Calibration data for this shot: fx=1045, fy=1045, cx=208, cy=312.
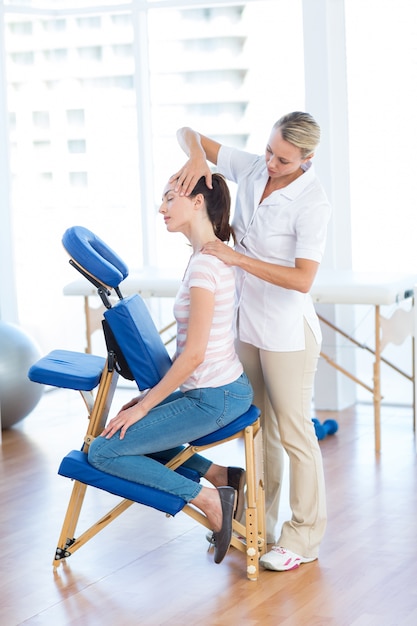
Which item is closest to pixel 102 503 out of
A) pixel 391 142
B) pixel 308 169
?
pixel 308 169

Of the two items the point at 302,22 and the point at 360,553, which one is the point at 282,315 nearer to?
the point at 360,553

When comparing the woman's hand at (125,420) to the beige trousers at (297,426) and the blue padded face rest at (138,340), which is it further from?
the beige trousers at (297,426)

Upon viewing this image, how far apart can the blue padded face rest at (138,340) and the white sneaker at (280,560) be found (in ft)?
2.06

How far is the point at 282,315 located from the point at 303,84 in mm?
2456

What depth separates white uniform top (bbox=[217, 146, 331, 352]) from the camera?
2.92m

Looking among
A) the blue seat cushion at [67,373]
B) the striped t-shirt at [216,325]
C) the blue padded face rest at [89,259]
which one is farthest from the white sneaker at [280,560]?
the blue padded face rest at [89,259]

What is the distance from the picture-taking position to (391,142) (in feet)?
16.4

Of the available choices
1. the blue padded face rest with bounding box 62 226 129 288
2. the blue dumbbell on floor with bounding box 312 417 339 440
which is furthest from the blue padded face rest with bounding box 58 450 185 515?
the blue dumbbell on floor with bounding box 312 417 339 440

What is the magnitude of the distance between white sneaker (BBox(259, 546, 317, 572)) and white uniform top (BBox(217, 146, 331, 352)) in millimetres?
597

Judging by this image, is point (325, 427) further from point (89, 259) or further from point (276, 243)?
point (89, 259)

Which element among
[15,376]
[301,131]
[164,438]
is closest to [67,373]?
[164,438]

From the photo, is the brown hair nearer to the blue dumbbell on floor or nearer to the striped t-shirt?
the striped t-shirt

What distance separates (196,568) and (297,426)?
0.52m

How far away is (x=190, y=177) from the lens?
2932 millimetres
